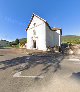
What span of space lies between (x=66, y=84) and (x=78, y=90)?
1.07 m

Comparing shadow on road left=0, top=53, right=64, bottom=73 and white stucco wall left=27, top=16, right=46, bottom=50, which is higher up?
white stucco wall left=27, top=16, right=46, bottom=50

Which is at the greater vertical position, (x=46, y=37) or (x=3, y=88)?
(x=46, y=37)

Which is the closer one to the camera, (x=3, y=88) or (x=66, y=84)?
(x=3, y=88)

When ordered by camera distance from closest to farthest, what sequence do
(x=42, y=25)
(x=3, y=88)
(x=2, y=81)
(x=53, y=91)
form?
(x=53, y=91) < (x=3, y=88) < (x=2, y=81) < (x=42, y=25)

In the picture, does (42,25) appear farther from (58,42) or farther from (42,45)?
(58,42)

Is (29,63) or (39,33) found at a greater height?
(39,33)

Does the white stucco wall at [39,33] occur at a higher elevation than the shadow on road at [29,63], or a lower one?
higher

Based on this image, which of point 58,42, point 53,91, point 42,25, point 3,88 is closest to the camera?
point 53,91

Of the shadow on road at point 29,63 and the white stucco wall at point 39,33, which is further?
the white stucco wall at point 39,33

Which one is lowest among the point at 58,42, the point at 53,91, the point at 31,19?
the point at 53,91

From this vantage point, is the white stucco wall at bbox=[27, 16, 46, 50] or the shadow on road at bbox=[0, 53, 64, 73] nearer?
the shadow on road at bbox=[0, 53, 64, 73]

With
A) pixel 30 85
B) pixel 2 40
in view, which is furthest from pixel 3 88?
pixel 2 40

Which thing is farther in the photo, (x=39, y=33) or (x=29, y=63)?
(x=39, y=33)

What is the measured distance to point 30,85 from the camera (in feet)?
27.7
